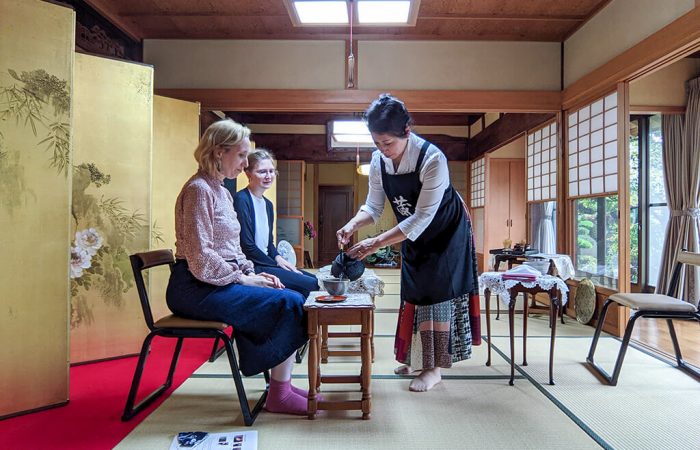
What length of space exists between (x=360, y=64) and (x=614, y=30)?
2261 millimetres

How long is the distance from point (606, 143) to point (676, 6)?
1.18 metres

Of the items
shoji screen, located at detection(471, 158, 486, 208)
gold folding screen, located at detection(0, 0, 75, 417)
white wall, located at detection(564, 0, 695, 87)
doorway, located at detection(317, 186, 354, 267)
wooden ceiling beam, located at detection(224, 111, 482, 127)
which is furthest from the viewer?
doorway, located at detection(317, 186, 354, 267)

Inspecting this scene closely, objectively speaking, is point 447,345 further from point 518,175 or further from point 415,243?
point 518,175

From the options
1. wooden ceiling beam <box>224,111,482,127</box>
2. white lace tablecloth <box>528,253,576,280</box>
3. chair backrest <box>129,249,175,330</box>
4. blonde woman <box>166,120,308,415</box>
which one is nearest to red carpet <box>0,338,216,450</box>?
chair backrest <box>129,249,175,330</box>

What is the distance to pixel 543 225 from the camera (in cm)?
562

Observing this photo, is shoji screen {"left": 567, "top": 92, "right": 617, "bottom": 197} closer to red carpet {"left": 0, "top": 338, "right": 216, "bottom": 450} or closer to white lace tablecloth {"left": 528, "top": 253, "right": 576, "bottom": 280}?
white lace tablecloth {"left": 528, "top": 253, "right": 576, "bottom": 280}

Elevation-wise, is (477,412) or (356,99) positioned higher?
(356,99)

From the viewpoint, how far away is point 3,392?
1.85 meters

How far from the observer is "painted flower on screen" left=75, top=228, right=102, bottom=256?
2.64m

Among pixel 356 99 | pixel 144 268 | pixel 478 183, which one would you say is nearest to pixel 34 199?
pixel 144 268

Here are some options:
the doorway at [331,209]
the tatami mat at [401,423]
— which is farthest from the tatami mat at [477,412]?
the doorway at [331,209]

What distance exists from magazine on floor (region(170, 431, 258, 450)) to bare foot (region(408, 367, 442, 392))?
0.87 meters

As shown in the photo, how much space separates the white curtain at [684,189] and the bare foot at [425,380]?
3.52 m

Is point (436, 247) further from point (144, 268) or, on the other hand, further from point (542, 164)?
point (542, 164)
